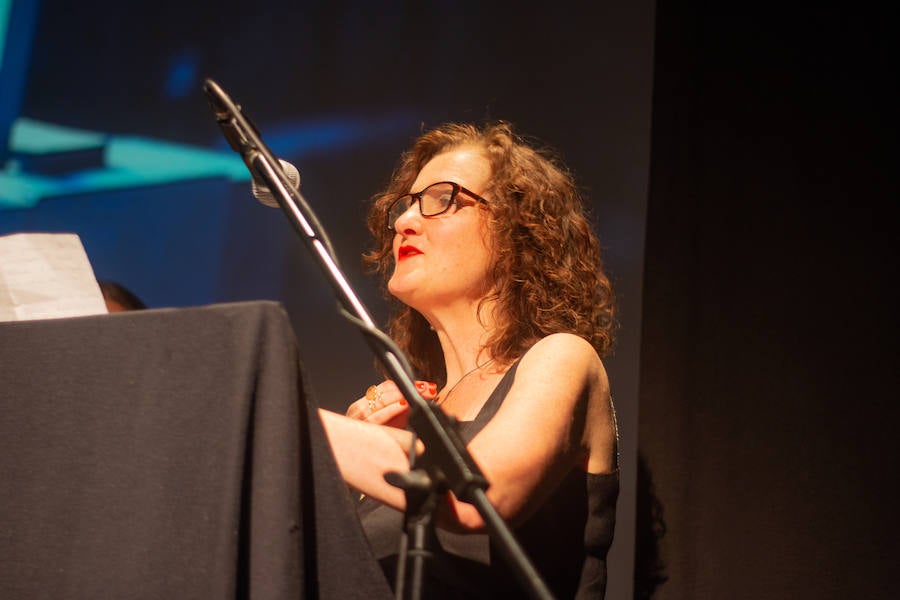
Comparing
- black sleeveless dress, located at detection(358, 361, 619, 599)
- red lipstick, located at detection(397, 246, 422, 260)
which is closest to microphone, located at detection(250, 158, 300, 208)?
black sleeveless dress, located at detection(358, 361, 619, 599)

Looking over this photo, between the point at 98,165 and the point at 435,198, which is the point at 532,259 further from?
the point at 98,165

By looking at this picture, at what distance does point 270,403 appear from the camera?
2.82 feet

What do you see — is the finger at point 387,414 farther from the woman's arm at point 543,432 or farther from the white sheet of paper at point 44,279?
the white sheet of paper at point 44,279

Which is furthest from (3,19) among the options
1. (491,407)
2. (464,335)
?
(491,407)

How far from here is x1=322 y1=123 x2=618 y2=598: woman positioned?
1242mm

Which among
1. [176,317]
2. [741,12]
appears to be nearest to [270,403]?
[176,317]

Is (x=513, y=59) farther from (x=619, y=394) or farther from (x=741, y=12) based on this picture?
(x=619, y=394)

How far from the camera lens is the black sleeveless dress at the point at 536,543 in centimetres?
140

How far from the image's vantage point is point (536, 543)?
153cm

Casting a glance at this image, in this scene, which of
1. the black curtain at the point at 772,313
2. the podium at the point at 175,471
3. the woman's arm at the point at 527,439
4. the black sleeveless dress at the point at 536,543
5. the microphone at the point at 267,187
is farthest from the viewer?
the black curtain at the point at 772,313

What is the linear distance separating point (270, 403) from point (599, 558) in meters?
1.00

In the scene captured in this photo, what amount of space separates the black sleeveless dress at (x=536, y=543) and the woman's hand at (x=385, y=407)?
13 centimetres

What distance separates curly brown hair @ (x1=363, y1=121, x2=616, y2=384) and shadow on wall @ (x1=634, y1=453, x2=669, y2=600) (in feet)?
1.44

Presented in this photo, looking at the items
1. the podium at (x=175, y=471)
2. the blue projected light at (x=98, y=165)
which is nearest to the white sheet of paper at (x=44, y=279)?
the podium at (x=175, y=471)
